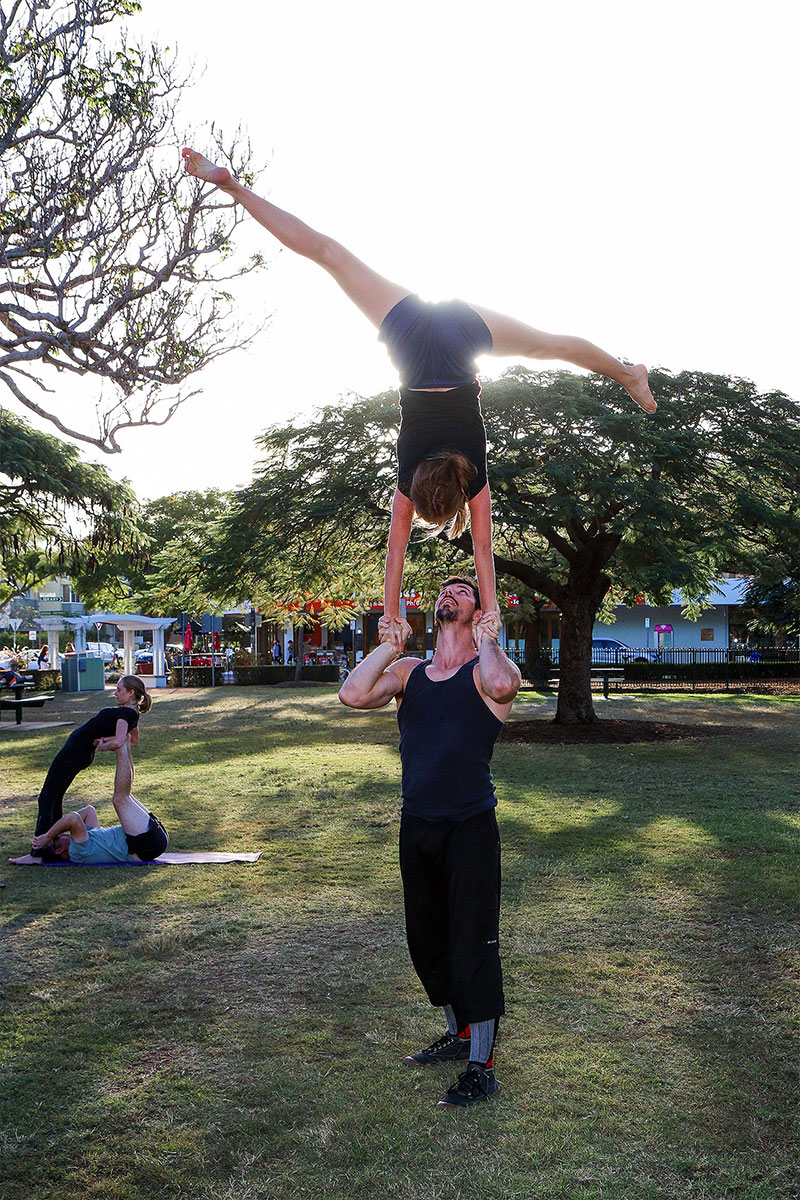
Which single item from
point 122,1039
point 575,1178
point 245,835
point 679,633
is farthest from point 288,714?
point 679,633

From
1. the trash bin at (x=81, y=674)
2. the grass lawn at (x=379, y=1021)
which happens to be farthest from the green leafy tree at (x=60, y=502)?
the grass lawn at (x=379, y=1021)

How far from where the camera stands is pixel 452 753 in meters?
4.20

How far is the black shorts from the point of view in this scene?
8.87 m

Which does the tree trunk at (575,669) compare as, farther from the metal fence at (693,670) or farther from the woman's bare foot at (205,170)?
the woman's bare foot at (205,170)

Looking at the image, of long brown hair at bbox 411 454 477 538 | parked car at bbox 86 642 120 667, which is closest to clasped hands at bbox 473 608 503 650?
long brown hair at bbox 411 454 477 538

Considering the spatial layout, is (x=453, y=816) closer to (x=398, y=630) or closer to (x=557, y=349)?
(x=398, y=630)

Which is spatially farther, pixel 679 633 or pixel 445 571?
pixel 679 633

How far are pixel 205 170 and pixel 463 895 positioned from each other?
293cm

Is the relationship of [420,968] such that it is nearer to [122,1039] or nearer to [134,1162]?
[134,1162]

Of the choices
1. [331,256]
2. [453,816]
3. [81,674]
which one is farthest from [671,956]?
[81,674]

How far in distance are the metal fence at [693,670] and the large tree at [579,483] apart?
15.5 m

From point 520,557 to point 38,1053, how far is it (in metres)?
18.5

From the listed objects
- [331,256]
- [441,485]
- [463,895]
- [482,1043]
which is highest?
[331,256]

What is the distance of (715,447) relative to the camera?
16688 mm
